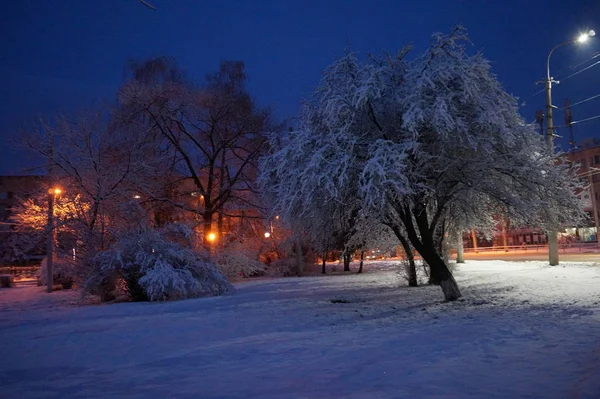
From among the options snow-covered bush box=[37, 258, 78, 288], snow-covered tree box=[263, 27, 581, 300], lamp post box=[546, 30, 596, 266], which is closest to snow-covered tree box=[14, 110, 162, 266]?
snow-covered bush box=[37, 258, 78, 288]

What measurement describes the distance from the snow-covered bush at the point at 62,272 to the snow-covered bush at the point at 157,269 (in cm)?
306

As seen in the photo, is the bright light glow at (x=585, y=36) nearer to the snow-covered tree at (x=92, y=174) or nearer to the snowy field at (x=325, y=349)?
the snowy field at (x=325, y=349)

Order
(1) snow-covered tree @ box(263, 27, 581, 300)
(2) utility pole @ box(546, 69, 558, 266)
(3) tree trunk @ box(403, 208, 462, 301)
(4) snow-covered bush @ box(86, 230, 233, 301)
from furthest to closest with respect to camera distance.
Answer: (2) utility pole @ box(546, 69, 558, 266)
(4) snow-covered bush @ box(86, 230, 233, 301)
(3) tree trunk @ box(403, 208, 462, 301)
(1) snow-covered tree @ box(263, 27, 581, 300)

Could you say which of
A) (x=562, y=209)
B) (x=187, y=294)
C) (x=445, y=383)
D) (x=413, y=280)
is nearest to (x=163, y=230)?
(x=187, y=294)

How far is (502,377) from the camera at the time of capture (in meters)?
7.06

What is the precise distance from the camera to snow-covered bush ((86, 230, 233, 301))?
813 inches

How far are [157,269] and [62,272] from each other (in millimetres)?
12726

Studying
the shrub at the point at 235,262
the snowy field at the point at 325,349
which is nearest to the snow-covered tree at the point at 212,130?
the shrub at the point at 235,262

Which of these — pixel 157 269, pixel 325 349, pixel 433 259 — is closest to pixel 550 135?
pixel 433 259

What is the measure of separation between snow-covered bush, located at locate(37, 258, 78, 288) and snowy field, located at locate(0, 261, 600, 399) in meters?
6.23

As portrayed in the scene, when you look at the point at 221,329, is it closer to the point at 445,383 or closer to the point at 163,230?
the point at 445,383

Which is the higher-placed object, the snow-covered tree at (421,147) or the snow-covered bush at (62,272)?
the snow-covered tree at (421,147)

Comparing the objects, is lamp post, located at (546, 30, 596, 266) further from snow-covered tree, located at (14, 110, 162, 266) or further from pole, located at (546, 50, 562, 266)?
snow-covered tree, located at (14, 110, 162, 266)

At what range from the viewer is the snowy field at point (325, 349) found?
705 centimetres
